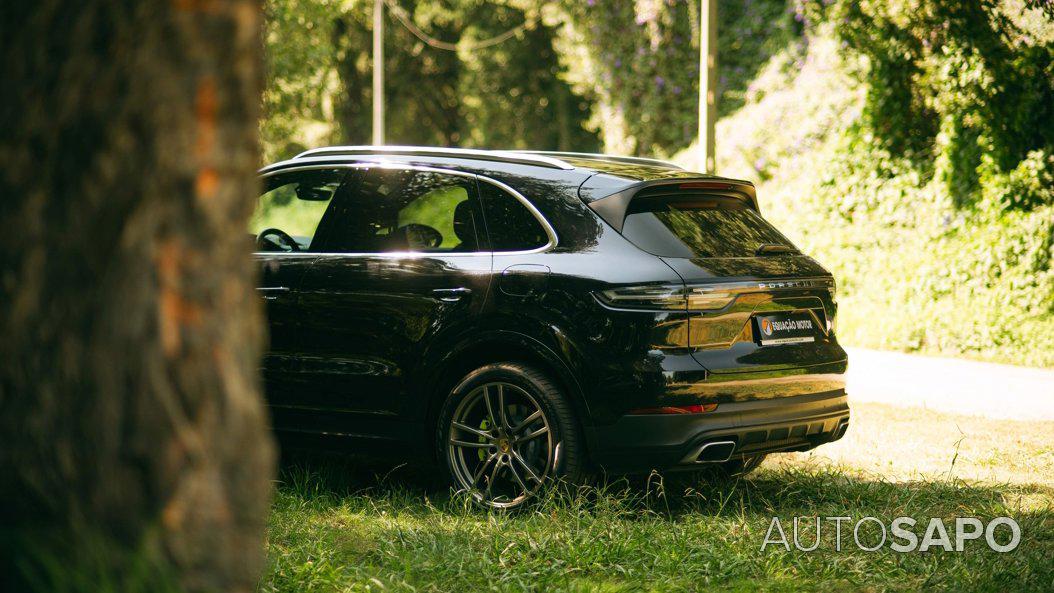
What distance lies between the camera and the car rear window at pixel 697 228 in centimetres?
535

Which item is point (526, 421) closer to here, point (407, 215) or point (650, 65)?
point (407, 215)

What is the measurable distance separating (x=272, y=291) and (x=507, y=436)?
1.61m

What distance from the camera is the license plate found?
5391 mm

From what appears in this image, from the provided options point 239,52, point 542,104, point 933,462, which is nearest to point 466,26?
point 542,104

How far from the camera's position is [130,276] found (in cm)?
228

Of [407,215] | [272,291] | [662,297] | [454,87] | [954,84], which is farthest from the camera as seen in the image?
[454,87]

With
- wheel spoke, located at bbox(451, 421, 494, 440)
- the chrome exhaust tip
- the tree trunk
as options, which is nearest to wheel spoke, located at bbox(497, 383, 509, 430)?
wheel spoke, located at bbox(451, 421, 494, 440)

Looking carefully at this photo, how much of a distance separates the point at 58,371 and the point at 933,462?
5.62 metres

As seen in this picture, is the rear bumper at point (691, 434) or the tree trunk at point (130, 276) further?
the rear bumper at point (691, 434)

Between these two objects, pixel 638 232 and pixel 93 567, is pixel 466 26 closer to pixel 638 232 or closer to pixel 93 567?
pixel 638 232

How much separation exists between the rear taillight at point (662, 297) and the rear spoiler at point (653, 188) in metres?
0.36

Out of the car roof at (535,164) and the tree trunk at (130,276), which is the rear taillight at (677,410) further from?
the tree trunk at (130,276)

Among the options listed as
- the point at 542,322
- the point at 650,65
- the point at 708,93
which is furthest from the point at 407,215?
the point at 650,65
